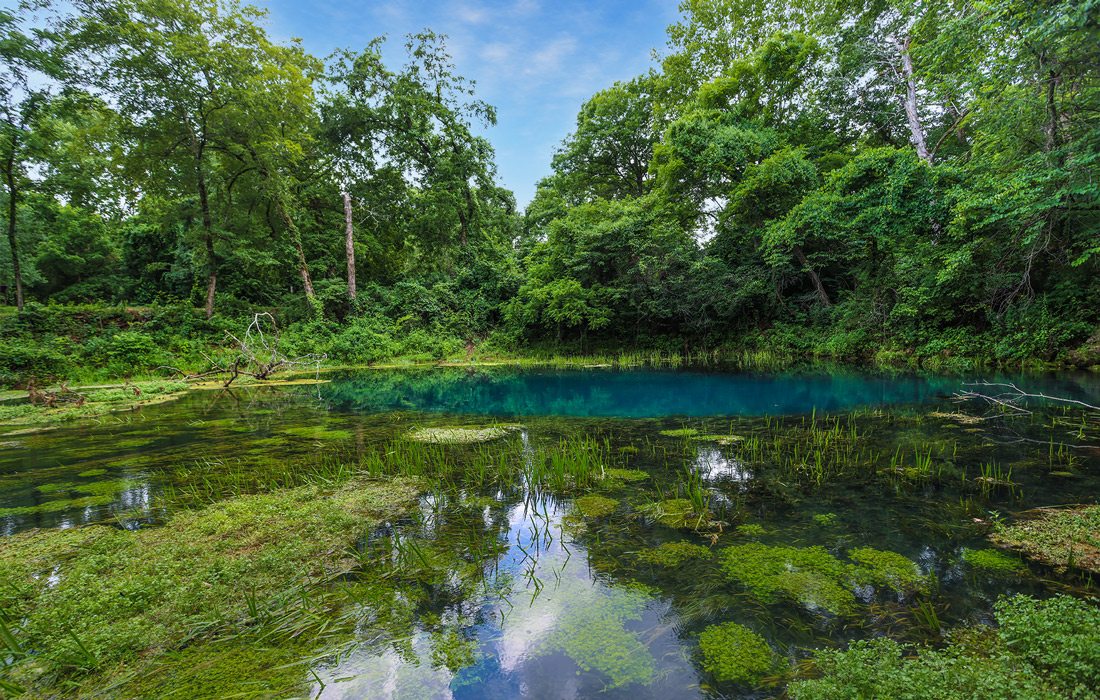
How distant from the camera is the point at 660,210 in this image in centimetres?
1856

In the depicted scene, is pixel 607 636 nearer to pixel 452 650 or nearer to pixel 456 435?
pixel 452 650

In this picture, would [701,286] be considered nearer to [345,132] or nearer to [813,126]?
[813,126]

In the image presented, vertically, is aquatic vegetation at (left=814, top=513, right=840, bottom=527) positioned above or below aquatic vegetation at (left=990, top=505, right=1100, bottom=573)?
below

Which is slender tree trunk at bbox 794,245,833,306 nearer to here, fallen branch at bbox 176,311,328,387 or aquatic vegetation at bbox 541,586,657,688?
aquatic vegetation at bbox 541,586,657,688

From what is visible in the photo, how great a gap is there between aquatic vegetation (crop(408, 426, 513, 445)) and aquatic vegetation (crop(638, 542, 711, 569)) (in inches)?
148

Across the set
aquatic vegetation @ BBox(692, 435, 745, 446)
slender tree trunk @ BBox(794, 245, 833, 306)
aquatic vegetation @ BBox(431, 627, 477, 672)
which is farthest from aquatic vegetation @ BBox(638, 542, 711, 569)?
slender tree trunk @ BBox(794, 245, 833, 306)

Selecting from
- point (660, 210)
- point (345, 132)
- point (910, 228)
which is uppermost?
point (345, 132)

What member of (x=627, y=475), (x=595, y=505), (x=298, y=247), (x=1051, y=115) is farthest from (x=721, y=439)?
(x=298, y=247)

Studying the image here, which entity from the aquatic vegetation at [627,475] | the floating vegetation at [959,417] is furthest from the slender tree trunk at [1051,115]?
the aquatic vegetation at [627,475]

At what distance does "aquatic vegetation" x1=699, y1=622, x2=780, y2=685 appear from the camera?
2041 mm

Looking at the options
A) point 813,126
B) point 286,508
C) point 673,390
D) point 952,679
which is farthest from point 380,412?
point 813,126

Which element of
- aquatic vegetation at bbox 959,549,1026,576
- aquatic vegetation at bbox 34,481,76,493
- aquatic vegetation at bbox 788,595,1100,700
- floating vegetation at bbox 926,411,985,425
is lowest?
aquatic vegetation at bbox 34,481,76,493

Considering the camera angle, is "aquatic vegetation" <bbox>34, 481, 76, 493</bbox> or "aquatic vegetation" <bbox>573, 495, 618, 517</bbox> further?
"aquatic vegetation" <bbox>34, 481, 76, 493</bbox>

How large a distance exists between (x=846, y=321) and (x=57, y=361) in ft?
84.2
